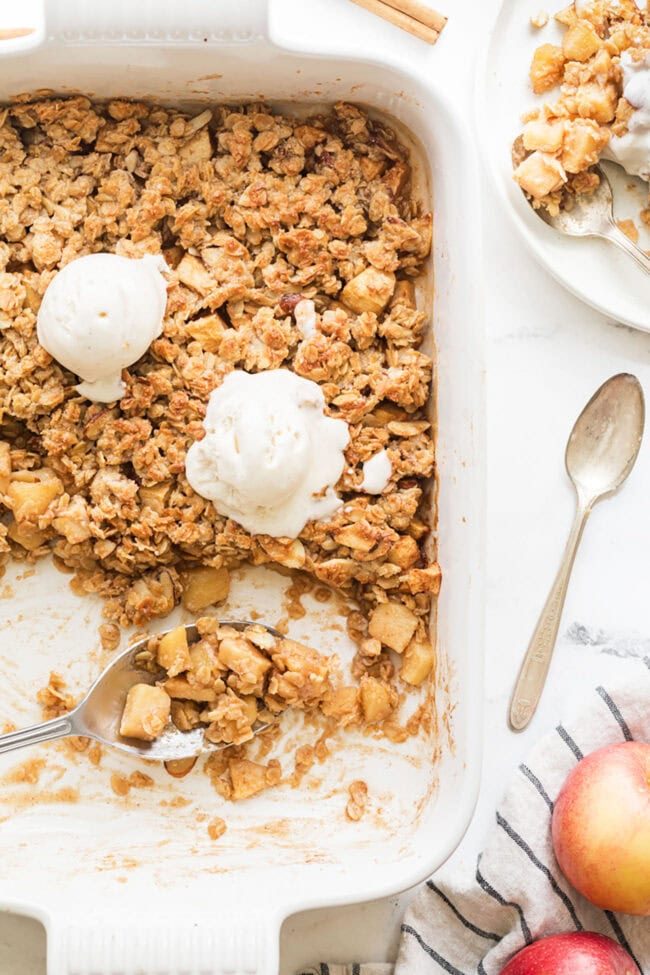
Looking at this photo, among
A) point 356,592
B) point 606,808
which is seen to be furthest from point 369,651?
point 606,808

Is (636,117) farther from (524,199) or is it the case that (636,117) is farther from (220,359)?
(220,359)

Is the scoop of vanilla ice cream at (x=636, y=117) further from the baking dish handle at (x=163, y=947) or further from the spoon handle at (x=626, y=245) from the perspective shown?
the baking dish handle at (x=163, y=947)

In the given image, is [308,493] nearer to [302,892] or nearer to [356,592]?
[356,592]

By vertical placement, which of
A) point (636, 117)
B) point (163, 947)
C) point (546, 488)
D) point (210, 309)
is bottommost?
point (163, 947)

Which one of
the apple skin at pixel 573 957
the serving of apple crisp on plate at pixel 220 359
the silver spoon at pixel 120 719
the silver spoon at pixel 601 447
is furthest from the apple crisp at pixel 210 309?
the apple skin at pixel 573 957

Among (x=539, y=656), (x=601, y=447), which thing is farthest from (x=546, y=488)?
(x=539, y=656)

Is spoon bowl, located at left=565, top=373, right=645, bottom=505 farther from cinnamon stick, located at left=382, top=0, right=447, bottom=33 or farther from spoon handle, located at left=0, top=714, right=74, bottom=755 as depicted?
spoon handle, located at left=0, top=714, right=74, bottom=755
